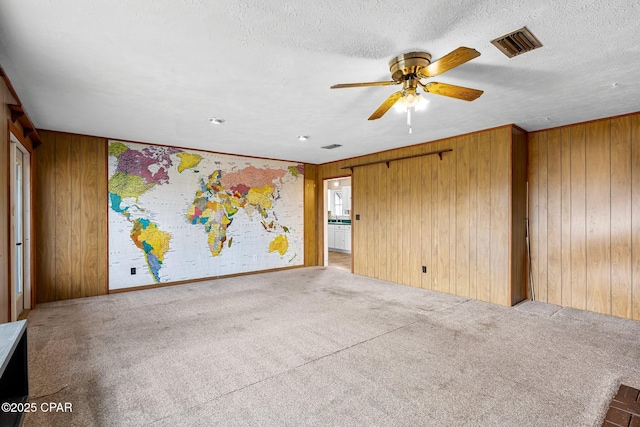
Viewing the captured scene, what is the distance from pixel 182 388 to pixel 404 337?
1994mm

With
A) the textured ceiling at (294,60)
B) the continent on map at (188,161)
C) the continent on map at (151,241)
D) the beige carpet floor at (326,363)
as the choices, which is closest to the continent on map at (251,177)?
the continent on map at (188,161)

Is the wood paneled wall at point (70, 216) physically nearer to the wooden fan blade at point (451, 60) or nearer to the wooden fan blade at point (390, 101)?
the wooden fan blade at point (390, 101)

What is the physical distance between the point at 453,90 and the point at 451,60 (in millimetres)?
433

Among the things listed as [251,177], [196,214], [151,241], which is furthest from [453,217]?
[151,241]

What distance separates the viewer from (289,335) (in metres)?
3.15

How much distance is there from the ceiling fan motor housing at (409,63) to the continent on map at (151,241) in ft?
14.7

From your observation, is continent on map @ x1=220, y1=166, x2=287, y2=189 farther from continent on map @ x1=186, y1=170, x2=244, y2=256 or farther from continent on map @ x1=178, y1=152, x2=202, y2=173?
continent on map @ x1=178, y1=152, x2=202, y2=173

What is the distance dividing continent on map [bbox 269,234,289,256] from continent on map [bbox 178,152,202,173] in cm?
214

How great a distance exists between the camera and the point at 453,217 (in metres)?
4.77

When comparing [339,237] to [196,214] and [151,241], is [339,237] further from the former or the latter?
[151,241]

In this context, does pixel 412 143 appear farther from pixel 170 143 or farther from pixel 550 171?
pixel 170 143

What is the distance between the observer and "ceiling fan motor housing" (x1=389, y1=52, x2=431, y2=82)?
221 cm

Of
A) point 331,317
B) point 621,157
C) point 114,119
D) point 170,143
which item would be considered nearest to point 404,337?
point 331,317

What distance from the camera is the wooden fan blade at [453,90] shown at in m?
2.34
